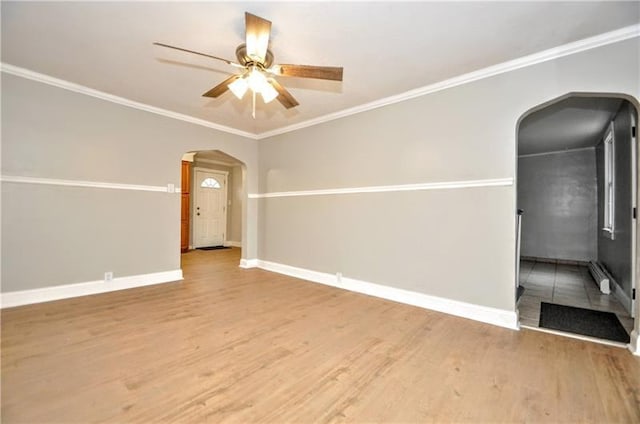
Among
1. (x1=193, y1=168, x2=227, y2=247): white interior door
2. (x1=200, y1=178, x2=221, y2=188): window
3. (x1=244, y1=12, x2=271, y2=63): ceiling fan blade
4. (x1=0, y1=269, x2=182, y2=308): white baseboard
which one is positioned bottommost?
(x1=0, y1=269, x2=182, y2=308): white baseboard

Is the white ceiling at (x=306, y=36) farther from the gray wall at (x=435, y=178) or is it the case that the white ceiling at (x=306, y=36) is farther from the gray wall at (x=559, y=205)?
the gray wall at (x=559, y=205)

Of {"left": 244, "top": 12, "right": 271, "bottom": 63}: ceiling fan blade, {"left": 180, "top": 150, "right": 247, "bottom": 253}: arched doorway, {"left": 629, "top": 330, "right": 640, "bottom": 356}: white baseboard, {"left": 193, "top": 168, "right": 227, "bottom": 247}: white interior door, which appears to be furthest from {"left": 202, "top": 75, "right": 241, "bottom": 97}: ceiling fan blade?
{"left": 193, "top": 168, "right": 227, "bottom": 247}: white interior door

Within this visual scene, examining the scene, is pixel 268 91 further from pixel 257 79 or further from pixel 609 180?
pixel 609 180

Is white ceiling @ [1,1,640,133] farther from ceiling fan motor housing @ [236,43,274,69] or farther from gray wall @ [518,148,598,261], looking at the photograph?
gray wall @ [518,148,598,261]

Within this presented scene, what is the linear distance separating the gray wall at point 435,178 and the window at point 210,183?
4417mm

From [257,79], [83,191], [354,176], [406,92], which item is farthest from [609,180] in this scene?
[83,191]

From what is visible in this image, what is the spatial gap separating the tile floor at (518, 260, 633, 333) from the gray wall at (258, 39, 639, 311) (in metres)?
0.89

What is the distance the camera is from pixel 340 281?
4.11m

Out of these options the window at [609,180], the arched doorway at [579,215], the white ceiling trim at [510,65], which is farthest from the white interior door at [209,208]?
the window at [609,180]

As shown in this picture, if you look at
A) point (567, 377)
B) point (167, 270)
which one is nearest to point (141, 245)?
point (167, 270)

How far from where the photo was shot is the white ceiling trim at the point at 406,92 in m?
2.31

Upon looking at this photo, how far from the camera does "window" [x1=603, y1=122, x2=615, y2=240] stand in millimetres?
4258

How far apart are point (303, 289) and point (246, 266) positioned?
181 cm

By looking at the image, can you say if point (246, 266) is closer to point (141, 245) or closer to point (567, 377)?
point (141, 245)
